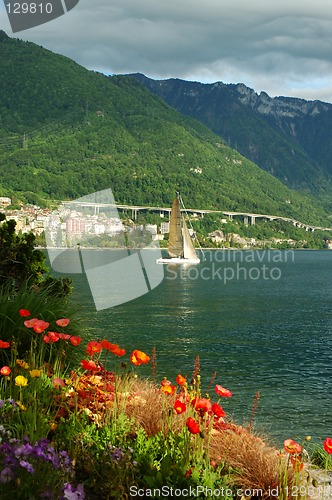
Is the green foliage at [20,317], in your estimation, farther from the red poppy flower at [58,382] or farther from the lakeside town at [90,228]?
the lakeside town at [90,228]

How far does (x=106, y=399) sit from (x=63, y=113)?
→ 200654 mm

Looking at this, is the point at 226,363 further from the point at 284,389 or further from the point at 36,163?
the point at 36,163

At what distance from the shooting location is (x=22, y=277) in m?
12.1

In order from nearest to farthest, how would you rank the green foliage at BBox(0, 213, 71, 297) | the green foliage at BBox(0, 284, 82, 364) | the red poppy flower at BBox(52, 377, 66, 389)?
1. the red poppy flower at BBox(52, 377, 66, 389)
2. the green foliage at BBox(0, 284, 82, 364)
3. the green foliage at BBox(0, 213, 71, 297)

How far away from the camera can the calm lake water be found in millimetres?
17750

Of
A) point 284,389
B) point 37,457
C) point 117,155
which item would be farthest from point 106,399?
point 117,155

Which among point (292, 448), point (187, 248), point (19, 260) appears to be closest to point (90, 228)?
point (187, 248)

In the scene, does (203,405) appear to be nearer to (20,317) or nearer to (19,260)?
(20,317)

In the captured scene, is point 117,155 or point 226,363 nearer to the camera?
point 226,363

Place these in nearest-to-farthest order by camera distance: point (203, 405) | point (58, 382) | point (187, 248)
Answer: point (203, 405) → point (58, 382) → point (187, 248)

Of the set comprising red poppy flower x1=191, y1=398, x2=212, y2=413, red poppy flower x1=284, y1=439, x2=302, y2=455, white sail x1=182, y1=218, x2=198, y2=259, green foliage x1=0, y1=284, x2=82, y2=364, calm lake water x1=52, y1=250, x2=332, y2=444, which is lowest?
calm lake water x1=52, y1=250, x2=332, y2=444

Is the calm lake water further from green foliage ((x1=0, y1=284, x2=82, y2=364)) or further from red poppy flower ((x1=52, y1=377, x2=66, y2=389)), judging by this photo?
red poppy flower ((x1=52, y1=377, x2=66, y2=389))

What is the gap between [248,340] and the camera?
104 ft

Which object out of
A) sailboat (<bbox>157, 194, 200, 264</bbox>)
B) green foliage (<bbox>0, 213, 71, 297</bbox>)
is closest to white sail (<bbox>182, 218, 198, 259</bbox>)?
sailboat (<bbox>157, 194, 200, 264</bbox>)
